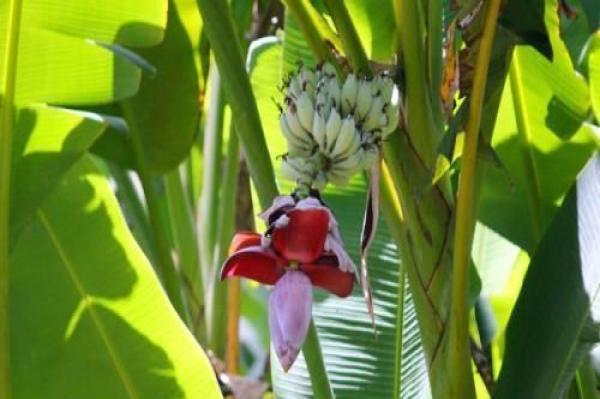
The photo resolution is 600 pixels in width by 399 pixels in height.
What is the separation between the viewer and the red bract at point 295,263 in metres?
0.65

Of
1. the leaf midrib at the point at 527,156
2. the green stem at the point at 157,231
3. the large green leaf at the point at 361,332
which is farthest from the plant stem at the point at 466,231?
the green stem at the point at 157,231

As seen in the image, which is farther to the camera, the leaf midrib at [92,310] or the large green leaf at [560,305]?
the leaf midrib at [92,310]

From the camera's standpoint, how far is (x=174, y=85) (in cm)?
130

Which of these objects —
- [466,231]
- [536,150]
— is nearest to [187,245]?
[536,150]

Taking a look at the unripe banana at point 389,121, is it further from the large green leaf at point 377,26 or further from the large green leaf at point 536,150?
the large green leaf at point 536,150

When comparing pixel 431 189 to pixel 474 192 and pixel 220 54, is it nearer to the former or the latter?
pixel 474 192

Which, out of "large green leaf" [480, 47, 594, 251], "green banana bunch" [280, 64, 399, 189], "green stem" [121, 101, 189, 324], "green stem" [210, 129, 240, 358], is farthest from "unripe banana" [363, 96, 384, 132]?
"green stem" [210, 129, 240, 358]

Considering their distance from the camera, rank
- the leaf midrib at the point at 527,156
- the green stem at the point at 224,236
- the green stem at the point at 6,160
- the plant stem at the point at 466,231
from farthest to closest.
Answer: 1. the green stem at the point at 224,236
2. the leaf midrib at the point at 527,156
3. the green stem at the point at 6,160
4. the plant stem at the point at 466,231

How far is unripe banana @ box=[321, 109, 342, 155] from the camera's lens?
2.21 feet

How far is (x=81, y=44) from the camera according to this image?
1.05 meters

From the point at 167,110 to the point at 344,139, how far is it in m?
0.66

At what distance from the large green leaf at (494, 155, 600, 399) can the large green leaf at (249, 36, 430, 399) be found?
18cm

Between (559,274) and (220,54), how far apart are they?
31 centimetres

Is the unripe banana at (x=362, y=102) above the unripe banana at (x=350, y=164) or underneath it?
above
